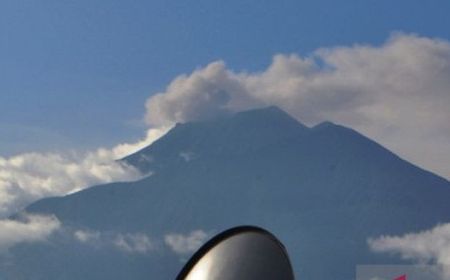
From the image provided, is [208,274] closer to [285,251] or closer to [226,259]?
[226,259]

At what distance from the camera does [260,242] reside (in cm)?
1241

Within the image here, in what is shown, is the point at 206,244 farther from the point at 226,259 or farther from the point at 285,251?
the point at 285,251

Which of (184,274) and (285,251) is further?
(285,251)

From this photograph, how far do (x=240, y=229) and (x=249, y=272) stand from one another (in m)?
0.65

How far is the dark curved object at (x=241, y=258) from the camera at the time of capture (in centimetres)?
1181

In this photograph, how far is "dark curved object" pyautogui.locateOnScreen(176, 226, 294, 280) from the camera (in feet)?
38.8

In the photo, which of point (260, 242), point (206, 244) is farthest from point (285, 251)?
point (206, 244)

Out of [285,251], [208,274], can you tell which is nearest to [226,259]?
[208,274]

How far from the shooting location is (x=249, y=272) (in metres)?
12.0

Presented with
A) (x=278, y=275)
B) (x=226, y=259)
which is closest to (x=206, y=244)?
(x=226, y=259)

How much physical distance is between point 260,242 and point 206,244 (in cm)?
85

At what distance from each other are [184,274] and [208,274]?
0.33 metres

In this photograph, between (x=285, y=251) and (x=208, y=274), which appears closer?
(x=208, y=274)

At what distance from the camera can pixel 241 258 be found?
12008 millimetres
